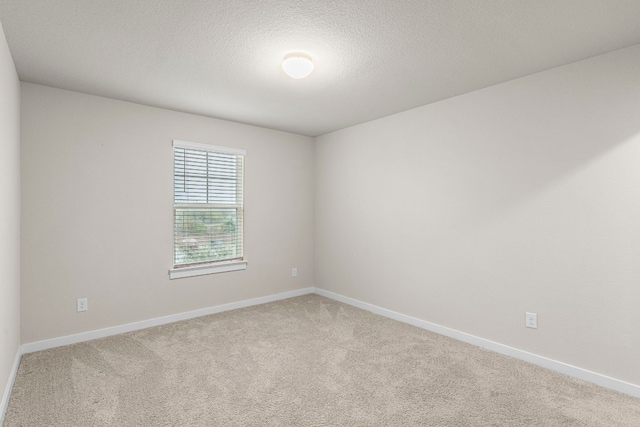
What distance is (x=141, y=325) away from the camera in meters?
3.50

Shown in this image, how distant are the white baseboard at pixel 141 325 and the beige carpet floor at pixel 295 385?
Answer: 11 cm

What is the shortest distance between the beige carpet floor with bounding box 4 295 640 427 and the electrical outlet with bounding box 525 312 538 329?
0.34 meters

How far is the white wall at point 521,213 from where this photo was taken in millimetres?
2352

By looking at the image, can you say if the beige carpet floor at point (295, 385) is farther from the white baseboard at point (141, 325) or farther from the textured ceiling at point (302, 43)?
the textured ceiling at point (302, 43)

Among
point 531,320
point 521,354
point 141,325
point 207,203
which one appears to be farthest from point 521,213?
point 141,325

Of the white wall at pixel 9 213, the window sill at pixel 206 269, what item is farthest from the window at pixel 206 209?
the white wall at pixel 9 213

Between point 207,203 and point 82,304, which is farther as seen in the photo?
point 207,203

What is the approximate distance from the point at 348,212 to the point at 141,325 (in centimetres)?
271

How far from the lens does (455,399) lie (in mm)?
2207

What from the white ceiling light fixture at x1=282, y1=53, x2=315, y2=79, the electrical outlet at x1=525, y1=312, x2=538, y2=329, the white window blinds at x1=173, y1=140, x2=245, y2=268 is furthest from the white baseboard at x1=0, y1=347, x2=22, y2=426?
the electrical outlet at x1=525, y1=312, x2=538, y2=329

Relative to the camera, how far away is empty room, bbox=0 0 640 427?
81.3 inches

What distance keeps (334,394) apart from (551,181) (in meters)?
2.30

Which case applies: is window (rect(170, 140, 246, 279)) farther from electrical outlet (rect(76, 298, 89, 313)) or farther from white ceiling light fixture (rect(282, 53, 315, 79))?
white ceiling light fixture (rect(282, 53, 315, 79))

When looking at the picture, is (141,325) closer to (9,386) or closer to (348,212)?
(9,386)
